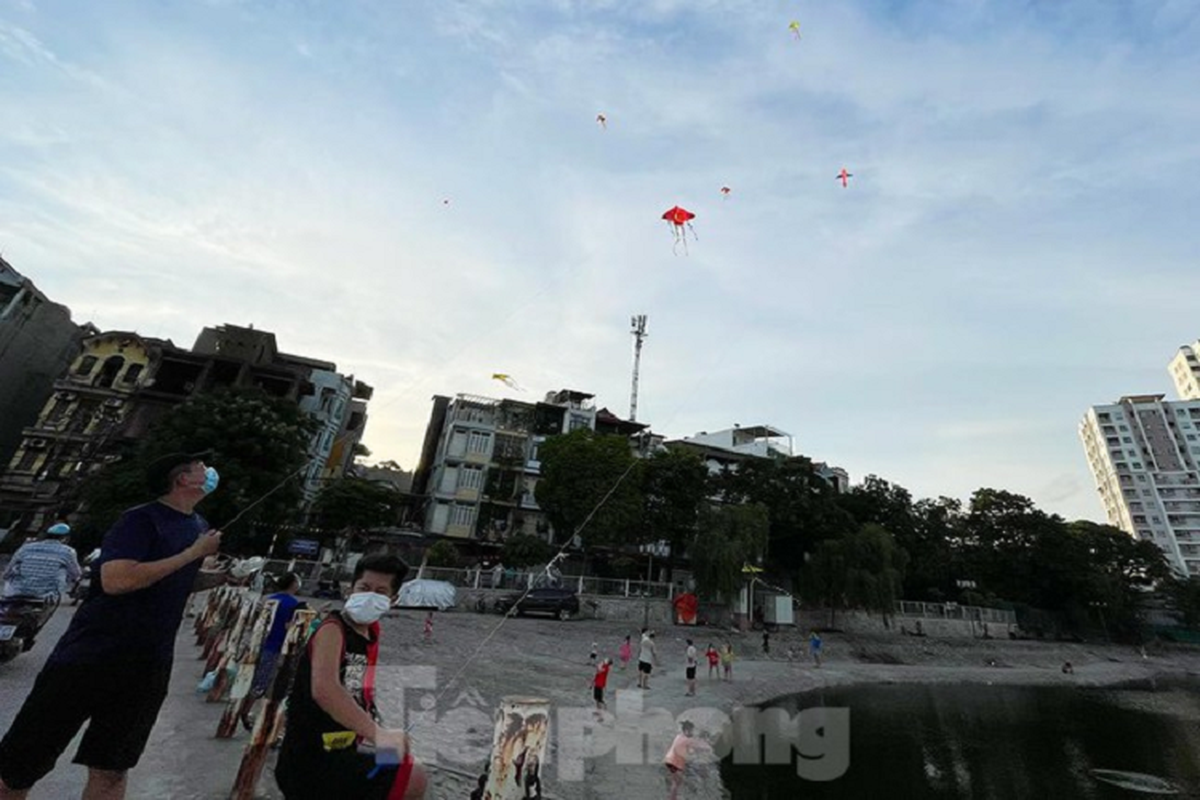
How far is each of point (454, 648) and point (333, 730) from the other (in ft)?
56.4

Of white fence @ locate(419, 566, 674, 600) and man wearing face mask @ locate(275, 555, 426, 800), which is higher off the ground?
white fence @ locate(419, 566, 674, 600)

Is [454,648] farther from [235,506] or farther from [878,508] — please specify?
[878,508]

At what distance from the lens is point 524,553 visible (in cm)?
3152

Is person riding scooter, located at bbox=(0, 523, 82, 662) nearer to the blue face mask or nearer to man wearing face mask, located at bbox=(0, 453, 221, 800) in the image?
the blue face mask

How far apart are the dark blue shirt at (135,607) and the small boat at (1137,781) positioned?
18689mm

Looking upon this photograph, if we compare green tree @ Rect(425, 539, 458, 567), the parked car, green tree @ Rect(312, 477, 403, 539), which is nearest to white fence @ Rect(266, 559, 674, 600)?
the parked car

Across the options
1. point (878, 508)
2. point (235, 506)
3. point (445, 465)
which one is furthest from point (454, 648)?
point (878, 508)

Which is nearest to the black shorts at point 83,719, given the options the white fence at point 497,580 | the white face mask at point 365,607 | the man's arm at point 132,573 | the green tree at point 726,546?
the man's arm at point 132,573

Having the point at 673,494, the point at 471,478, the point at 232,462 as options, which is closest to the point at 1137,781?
the point at 673,494

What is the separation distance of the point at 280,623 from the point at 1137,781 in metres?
18.9

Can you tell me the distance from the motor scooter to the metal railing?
4395cm

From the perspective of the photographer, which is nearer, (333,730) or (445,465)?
(333,730)

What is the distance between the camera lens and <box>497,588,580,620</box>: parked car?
26.0m

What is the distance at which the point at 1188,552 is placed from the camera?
8625 centimetres
